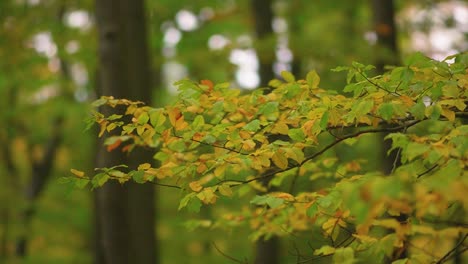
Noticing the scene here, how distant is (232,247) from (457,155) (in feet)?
32.2

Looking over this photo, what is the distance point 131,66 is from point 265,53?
3448 millimetres

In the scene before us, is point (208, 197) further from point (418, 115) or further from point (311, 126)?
point (418, 115)

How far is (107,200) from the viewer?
4145mm

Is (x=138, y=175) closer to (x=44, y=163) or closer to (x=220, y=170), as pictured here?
(x=220, y=170)

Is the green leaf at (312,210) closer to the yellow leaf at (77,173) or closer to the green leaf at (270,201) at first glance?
the green leaf at (270,201)

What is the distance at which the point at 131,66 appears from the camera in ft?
15.1

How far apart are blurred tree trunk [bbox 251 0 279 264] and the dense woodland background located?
0.07 feet

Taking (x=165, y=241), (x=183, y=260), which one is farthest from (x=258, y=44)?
(x=183, y=260)

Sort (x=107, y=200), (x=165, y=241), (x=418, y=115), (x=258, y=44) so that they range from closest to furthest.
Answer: (x=418, y=115)
(x=107, y=200)
(x=258, y=44)
(x=165, y=241)

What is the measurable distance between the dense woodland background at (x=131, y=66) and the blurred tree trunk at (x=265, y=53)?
0.02m

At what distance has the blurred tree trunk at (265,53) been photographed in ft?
25.1

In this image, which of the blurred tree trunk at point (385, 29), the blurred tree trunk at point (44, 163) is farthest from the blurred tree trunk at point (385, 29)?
the blurred tree trunk at point (44, 163)

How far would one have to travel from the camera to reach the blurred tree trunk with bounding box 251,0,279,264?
25.1 feet

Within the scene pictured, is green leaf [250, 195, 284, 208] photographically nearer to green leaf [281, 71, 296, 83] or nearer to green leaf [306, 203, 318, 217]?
green leaf [306, 203, 318, 217]
